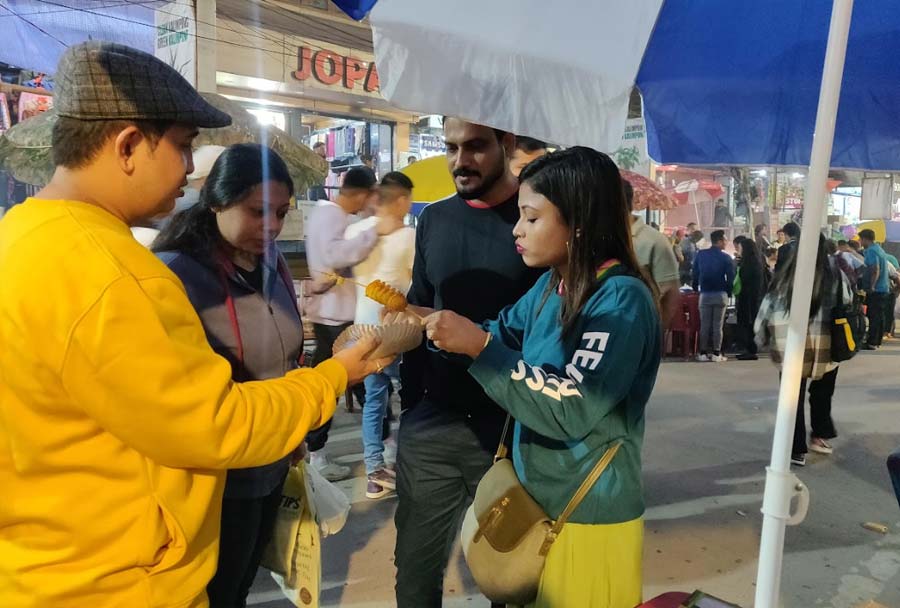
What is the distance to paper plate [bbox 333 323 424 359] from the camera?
1.69 meters

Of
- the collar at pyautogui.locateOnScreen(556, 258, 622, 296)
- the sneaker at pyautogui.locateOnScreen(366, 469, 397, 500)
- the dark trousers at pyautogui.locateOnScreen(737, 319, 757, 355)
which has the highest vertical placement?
the collar at pyautogui.locateOnScreen(556, 258, 622, 296)

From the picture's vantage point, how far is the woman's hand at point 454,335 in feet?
5.40

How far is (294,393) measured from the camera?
4.35 ft

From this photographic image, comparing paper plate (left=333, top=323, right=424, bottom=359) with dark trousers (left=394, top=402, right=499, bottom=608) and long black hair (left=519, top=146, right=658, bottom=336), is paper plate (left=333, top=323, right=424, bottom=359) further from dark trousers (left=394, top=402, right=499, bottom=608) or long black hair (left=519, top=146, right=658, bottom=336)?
dark trousers (left=394, top=402, right=499, bottom=608)

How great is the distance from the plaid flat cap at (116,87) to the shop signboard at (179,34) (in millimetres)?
4334

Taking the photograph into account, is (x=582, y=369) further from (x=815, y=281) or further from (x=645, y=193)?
(x=645, y=193)

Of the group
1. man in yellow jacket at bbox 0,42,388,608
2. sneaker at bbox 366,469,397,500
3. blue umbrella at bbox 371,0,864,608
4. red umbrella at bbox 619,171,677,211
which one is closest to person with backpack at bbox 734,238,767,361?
→ red umbrella at bbox 619,171,677,211

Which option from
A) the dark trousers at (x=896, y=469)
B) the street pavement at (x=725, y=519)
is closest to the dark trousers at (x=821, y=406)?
the street pavement at (x=725, y=519)

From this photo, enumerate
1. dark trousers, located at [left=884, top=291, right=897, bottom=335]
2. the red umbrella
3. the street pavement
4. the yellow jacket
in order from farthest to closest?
1. dark trousers, located at [left=884, top=291, right=897, bottom=335]
2. the red umbrella
3. the street pavement
4. the yellow jacket

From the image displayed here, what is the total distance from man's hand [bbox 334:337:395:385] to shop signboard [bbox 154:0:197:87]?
444cm

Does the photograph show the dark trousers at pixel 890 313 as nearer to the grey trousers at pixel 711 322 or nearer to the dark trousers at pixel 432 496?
the grey trousers at pixel 711 322

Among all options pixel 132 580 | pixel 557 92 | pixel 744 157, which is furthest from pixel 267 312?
pixel 744 157

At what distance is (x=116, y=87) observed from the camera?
1205 millimetres

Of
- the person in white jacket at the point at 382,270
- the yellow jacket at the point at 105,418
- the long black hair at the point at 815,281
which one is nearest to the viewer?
the yellow jacket at the point at 105,418
